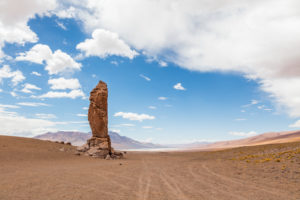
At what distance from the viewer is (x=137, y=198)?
310 inches

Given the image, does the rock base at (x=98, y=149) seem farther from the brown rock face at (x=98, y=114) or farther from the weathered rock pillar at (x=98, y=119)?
the brown rock face at (x=98, y=114)

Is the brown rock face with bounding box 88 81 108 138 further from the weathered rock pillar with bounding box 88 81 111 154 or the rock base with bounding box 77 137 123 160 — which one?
the rock base with bounding box 77 137 123 160

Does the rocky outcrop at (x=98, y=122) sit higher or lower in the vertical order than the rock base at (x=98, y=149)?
higher

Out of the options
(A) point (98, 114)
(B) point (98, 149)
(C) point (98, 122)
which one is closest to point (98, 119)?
(C) point (98, 122)

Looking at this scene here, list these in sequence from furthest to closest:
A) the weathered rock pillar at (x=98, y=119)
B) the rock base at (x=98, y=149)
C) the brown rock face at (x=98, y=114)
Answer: the brown rock face at (x=98, y=114) < the weathered rock pillar at (x=98, y=119) < the rock base at (x=98, y=149)

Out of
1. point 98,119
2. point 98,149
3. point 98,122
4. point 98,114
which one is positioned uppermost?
point 98,114

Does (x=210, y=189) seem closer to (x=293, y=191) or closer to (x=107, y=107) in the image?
(x=293, y=191)

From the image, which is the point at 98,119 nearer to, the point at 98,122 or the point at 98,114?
the point at 98,122

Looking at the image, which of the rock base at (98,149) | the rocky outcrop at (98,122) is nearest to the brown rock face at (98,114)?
the rocky outcrop at (98,122)

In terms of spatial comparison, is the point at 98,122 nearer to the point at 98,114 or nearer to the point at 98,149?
the point at 98,114

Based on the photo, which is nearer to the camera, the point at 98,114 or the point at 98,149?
the point at 98,149

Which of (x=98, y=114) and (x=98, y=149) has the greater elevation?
(x=98, y=114)

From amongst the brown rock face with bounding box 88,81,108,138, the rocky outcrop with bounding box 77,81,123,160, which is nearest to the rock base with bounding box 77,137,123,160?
the rocky outcrop with bounding box 77,81,123,160

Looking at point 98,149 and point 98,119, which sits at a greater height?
point 98,119
